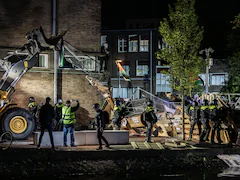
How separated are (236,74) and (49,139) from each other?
26335mm

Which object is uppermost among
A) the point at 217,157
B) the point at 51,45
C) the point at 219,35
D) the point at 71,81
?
the point at 219,35

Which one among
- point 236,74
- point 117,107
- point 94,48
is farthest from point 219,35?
point 117,107

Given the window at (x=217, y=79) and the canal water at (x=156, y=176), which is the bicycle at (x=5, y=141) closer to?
the canal water at (x=156, y=176)

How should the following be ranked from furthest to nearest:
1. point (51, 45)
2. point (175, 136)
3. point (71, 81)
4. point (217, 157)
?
1. point (71, 81)
2. point (175, 136)
3. point (51, 45)
4. point (217, 157)

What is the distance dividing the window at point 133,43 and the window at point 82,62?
25646 millimetres

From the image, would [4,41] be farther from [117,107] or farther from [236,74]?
[236,74]

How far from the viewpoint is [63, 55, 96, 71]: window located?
64.2 ft

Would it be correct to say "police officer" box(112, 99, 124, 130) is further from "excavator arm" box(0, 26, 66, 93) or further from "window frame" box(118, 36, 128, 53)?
"window frame" box(118, 36, 128, 53)

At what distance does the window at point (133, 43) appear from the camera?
150 ft

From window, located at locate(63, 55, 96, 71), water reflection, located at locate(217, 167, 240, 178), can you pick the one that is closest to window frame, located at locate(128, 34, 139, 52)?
window, located at locate(63, 55, 96, 71)

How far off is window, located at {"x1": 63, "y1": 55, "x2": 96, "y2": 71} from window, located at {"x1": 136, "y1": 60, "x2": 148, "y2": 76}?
25.0 meters

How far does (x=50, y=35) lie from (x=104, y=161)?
957cm

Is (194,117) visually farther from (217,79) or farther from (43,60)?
(217,79)

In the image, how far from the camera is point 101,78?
66.0ft
